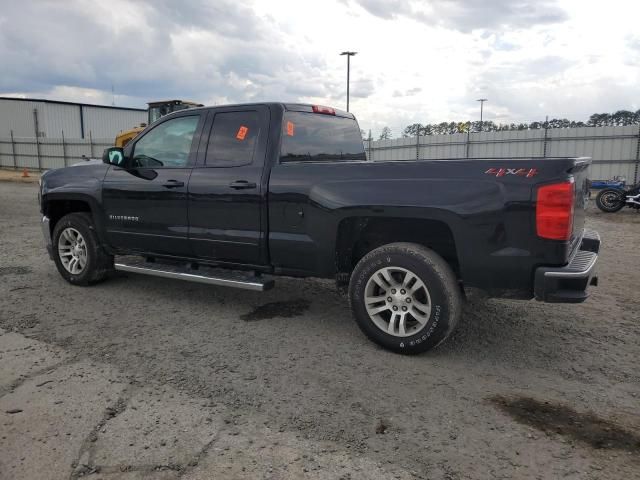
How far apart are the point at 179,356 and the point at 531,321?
3.23 m

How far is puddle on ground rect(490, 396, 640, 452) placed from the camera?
2.77 meters

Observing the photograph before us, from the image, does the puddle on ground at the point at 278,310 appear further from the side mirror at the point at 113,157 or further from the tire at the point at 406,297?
the side mirror at the point at 113,157

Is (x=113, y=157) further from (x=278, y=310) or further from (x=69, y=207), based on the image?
(x=278, y=310)

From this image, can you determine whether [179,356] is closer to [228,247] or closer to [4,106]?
[228,247]

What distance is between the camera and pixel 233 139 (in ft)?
15.8

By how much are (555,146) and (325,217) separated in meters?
18.1

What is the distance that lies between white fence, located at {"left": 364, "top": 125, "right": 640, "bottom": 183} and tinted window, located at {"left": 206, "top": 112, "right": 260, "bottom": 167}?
13324 mm

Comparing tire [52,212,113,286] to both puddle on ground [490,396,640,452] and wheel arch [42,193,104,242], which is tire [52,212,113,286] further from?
puddle on ground [490,396,640,452]

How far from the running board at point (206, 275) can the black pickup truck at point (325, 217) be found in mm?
18

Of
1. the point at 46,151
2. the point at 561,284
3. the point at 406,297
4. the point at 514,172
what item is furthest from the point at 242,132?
the point at 46,151

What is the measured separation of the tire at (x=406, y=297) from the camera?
3.74 meters

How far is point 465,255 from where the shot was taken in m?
3.70

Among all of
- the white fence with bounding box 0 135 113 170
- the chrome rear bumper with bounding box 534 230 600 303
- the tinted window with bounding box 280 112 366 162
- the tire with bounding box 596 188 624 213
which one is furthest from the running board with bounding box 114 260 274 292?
the white fence with bounding box 0 135 113 170

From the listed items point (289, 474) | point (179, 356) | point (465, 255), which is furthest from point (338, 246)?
point (289, 474)
